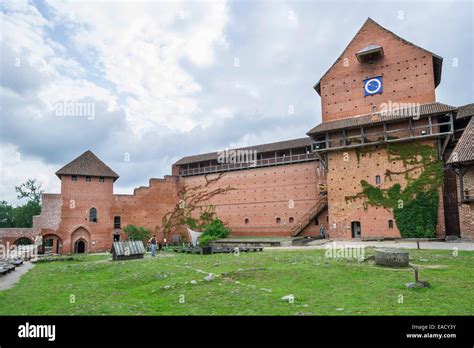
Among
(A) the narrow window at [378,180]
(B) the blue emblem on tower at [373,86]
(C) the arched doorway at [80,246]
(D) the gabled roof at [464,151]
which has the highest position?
(B) the blue emblem on tower at [373,86]

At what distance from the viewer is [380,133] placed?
2634cm

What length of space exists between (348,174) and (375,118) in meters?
4.69

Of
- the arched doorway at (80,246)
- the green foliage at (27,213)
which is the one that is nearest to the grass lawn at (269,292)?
the arched doorway at (80,246)

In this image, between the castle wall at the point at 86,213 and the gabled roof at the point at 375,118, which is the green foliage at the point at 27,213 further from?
the gabled roof at the point at 375,118

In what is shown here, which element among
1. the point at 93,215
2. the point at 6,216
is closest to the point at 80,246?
the point at 93,215

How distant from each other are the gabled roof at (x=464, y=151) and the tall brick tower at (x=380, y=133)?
1741mm

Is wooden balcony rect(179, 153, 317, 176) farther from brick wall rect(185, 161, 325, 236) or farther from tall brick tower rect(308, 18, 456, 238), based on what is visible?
tall brick tower rect(308, 18, 456, 238)

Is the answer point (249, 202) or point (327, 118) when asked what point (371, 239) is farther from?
point (249, 202)

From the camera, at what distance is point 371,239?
82.1ft

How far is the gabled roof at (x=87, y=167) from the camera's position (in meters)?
34.8

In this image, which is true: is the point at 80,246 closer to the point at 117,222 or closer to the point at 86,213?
the point at 86,213

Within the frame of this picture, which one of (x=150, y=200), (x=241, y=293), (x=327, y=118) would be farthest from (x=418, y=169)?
(x=150, y=200)

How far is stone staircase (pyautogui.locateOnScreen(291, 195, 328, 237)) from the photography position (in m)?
31.1

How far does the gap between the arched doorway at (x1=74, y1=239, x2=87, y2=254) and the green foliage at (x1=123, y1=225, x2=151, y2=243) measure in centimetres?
406
